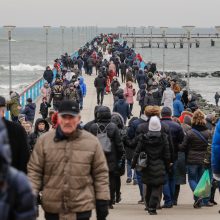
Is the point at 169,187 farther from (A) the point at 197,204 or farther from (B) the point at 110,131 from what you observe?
(B) the point at 110,131

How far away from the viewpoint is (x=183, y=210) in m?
11.0

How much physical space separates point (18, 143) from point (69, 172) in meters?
0.44

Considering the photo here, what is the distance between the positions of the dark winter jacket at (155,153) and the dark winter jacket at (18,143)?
12.6 ft

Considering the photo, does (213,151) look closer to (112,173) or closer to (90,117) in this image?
(112,173)

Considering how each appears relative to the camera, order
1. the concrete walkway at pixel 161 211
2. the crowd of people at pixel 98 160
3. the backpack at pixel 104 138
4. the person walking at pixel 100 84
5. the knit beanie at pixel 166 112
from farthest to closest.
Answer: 1. the person walking at pixel 100 84
2. the knit beanie at pixel 166 112
3. the concrete walkway at pixel 161 211
4. the backpack at pixel 104 138
5. the crowd of people at pixel 98 160

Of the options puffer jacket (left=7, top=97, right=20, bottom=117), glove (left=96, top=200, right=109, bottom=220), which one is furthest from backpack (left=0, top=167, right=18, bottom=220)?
puffer jacket (left=7, top=97, right=20, bottom=117)

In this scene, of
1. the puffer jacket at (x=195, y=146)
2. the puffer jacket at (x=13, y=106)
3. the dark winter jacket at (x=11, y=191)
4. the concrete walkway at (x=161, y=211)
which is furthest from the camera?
the puffer jacket at (x=13, y=106)

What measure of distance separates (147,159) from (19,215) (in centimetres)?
611

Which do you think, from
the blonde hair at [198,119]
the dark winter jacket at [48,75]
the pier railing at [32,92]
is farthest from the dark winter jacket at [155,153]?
the dark winter jacket at [48,75]

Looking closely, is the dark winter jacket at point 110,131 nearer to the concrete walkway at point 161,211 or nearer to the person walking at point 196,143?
the concrete walkway at point 161,211

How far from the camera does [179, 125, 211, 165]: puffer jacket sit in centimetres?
1092

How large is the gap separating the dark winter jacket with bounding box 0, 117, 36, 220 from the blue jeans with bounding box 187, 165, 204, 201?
7.59 metres

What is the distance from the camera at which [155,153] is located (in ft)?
31.9

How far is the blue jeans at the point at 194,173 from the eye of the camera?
11.2 metres
